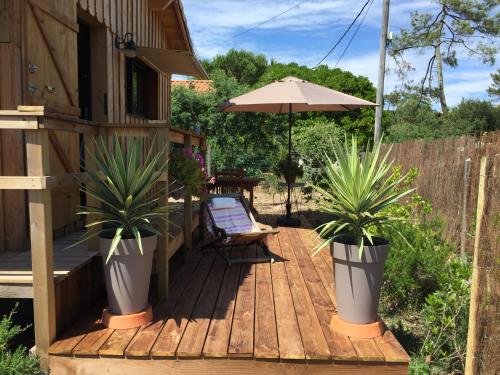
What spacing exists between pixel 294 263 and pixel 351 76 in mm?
18077

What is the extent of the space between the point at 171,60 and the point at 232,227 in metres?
3.03

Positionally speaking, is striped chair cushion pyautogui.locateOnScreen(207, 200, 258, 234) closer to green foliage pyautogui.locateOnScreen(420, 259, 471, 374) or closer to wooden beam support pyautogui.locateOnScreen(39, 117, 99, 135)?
wooden beam support pyautogui.locateOnScreen(39, 117, 99, 135)

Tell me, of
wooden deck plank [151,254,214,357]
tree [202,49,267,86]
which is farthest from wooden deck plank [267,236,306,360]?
tree [202,49,267,86]

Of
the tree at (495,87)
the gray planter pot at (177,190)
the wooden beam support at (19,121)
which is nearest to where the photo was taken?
the wooden beam support at (19,121)

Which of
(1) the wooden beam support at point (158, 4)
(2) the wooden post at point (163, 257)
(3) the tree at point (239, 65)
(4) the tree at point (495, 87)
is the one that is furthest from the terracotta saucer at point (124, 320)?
(4) the tree at point (495, 87)

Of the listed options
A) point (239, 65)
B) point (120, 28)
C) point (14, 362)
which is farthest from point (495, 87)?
point (14, 362)

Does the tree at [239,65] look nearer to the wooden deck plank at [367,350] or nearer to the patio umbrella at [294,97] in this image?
the patio umbrella at [294,97]

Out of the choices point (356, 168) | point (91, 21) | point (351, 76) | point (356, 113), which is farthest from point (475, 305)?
point (351, 76)

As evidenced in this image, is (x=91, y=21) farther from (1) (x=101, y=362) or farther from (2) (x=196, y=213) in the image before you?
(1) (x=101, y=362)

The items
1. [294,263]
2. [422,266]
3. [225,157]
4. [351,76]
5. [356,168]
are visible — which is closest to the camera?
[356,168]

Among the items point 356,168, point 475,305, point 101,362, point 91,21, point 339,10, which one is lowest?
point 101,362

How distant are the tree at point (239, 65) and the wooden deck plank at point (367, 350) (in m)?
22.9

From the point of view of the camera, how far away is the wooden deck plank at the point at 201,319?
257 centimetres

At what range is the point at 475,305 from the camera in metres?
2.63
